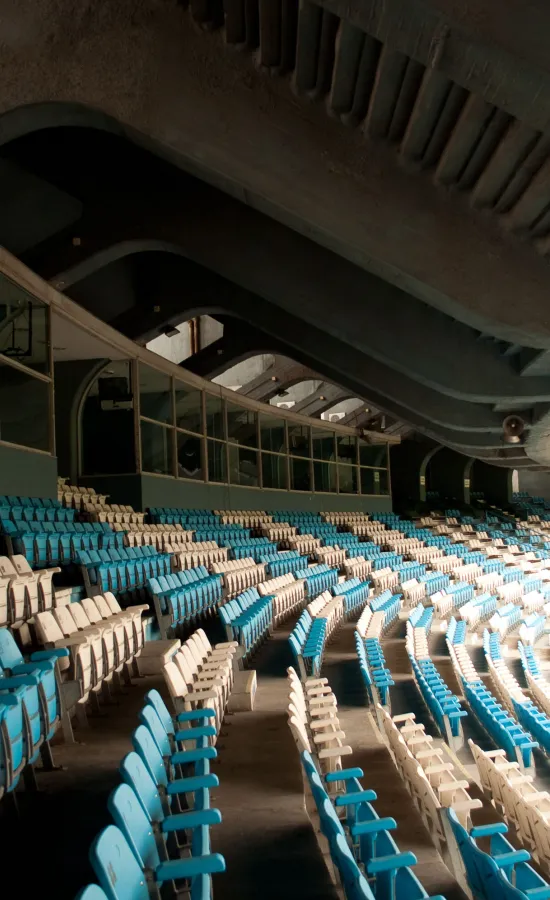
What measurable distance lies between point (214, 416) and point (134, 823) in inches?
618

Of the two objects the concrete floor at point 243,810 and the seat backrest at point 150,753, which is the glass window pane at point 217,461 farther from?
the seat backrest at point 150,753

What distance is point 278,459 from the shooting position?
72.3 ft

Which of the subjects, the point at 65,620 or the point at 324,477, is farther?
the point at 324,477

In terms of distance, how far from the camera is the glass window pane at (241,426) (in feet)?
62.6

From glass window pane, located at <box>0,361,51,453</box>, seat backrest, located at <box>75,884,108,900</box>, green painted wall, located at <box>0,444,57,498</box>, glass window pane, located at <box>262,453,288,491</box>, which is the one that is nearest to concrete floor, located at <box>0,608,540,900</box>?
seat backrest, located at <box>75,884,108,900</box>

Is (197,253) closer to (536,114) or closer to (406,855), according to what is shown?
(536,114)

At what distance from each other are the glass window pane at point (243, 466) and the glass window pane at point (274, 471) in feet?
2.28

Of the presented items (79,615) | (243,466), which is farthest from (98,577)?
(243,466)

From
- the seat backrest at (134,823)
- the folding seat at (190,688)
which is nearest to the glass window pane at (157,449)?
the folding seat at (190,688)

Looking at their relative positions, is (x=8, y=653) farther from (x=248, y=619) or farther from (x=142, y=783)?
(x=248, y=619)

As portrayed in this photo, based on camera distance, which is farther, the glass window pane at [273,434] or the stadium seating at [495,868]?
the glass window pane at [273,434]

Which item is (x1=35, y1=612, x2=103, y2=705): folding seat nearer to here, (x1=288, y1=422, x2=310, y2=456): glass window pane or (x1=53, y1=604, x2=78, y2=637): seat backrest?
(x1=53, y1=604, x2=78, y2=637): seat backrest

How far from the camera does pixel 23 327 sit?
33.2ft

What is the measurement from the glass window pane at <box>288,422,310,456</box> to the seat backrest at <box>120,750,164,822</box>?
19966mm
